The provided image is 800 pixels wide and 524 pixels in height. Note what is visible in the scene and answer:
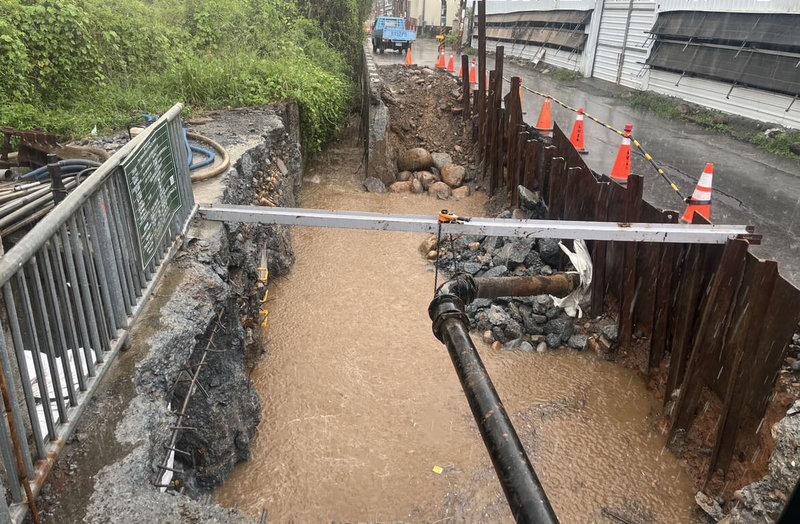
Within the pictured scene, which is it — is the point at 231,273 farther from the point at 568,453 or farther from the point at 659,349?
the point at 659,349

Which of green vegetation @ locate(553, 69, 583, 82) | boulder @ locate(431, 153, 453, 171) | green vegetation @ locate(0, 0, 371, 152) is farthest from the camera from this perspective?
green vegetation @ locate(553, 69, 583, 82)

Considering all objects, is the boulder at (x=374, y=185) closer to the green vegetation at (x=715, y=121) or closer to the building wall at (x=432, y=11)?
the green vegetation at (x=715, y=121)

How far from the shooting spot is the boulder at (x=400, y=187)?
12.6 m

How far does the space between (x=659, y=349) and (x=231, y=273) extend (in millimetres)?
4634

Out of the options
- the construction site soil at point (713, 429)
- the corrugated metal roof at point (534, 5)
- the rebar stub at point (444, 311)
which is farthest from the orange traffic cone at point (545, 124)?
the corrugated metal roof at point (534, 5)

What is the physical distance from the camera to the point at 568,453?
534 centimetres

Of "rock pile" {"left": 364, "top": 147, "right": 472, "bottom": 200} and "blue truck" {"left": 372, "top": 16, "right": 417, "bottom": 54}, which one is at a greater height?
"blue truck" {"left": 372, "top": 16, "right": 417, "bottom": 54}

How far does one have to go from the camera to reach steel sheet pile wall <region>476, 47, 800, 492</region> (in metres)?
4.17

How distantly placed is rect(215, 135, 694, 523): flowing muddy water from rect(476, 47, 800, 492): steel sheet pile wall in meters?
0.61

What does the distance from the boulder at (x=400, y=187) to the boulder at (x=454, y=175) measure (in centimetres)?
88

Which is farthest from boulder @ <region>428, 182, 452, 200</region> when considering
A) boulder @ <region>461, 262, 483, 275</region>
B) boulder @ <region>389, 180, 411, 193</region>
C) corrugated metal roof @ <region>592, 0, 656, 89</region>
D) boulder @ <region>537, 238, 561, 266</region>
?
corrugated metal roof @ <region>592, 0, 656, 89</region>

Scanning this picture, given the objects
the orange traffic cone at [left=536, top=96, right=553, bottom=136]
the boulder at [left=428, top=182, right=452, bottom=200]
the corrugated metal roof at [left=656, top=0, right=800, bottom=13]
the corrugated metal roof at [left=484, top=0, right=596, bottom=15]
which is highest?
the corrugated metal roof at [left=484, top=0, right=596, bottom=15]

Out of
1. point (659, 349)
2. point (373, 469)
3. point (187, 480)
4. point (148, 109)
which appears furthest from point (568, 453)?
point (148, 109)

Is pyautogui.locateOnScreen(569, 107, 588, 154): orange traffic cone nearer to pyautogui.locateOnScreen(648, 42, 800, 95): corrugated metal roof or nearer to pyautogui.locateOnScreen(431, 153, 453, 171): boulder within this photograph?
pyautogui.locateOnScreen(648, 42, 800, 95): corrugated metal roof
